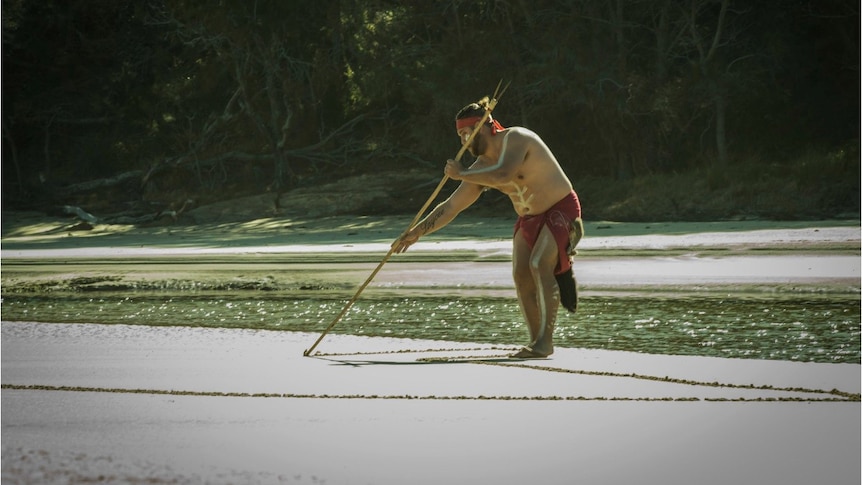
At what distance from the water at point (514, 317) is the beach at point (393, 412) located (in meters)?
0.74

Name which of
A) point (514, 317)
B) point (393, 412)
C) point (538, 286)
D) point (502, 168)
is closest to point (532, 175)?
point (502, 168)

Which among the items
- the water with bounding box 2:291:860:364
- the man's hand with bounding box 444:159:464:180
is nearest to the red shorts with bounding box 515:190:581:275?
the man's hand with bounding box 444:159:464:180

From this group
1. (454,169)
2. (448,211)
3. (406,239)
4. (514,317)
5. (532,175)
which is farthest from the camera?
(514,317)

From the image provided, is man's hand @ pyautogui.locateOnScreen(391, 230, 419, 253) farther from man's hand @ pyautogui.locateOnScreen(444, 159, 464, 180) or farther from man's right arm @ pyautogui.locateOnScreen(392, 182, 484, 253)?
man's hand @ pyautogui.locateOnScreen(444, 159, 464, 180)

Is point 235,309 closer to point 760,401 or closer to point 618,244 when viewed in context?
Result: point 760,401

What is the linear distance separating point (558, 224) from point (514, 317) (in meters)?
3.33

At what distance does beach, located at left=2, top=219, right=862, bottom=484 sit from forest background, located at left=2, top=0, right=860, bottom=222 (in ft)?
57.1

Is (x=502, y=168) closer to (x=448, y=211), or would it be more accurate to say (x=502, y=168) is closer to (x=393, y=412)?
(x=448, y=211)

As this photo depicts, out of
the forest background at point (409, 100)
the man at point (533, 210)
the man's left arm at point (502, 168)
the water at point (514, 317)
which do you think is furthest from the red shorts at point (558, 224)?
the forest background at point (409, 100)

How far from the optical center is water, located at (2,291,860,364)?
367 inches

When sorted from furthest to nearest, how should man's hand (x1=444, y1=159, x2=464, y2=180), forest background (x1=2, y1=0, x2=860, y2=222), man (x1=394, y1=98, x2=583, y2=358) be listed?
forest background (x1=2, y1=0, x2=860, y2=222) < man (x1=394, y1=98, x2=583, y2=358) < man's hand (x1=444, y1=159, x2=464, y2=180)

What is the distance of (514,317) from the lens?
11367mm

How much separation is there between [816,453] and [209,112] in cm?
3200

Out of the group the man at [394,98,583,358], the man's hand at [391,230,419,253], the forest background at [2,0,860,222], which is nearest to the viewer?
the man at [394,98,583,358]
